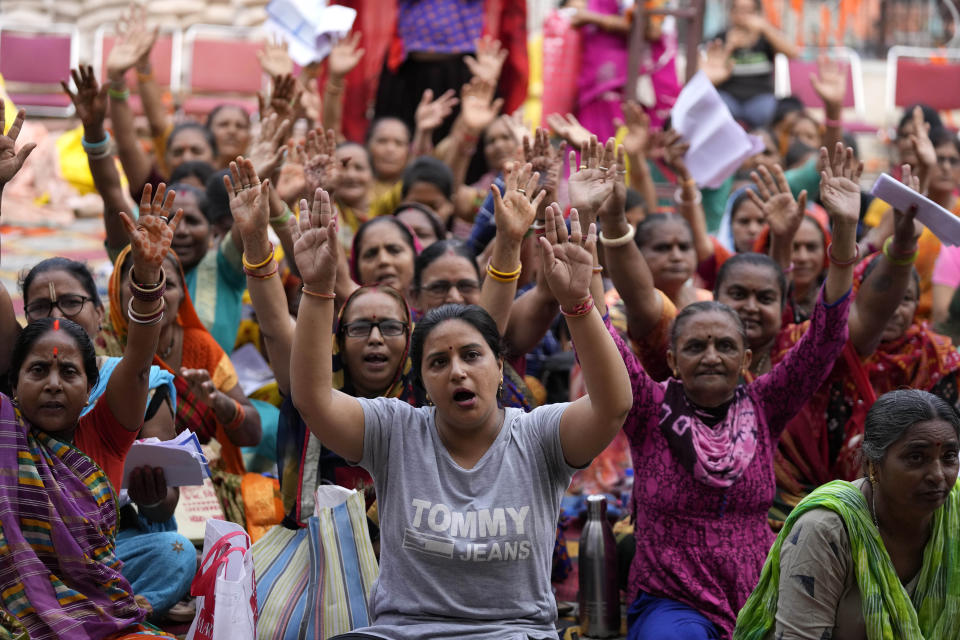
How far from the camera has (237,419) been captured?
398 centimetres

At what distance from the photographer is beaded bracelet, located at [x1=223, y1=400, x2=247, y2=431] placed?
13.0 ft

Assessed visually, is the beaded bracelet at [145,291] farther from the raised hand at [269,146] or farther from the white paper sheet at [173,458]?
the raised hand at [269,146]

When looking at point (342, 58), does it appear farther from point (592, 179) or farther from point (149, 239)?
point (149, 239)

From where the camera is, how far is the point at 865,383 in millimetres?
3961

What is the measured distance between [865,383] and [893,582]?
1.28m

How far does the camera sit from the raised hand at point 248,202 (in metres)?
3.34

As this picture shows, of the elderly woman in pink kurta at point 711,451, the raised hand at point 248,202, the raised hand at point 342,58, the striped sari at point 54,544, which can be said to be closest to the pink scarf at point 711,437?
the elderly woman in pink kurta at point 711,451

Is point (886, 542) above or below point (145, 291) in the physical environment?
below

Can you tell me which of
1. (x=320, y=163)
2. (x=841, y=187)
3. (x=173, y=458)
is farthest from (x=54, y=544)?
(x=841, y=187)

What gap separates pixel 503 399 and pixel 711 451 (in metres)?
0.69

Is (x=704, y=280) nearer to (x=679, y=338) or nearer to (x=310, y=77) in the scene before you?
(x=679, y=338)

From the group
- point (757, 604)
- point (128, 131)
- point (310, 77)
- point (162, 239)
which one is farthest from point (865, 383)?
point (310, 77)

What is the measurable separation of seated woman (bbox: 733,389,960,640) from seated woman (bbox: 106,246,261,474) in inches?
75.4

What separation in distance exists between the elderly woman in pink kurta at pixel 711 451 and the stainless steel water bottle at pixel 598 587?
0.39ft
